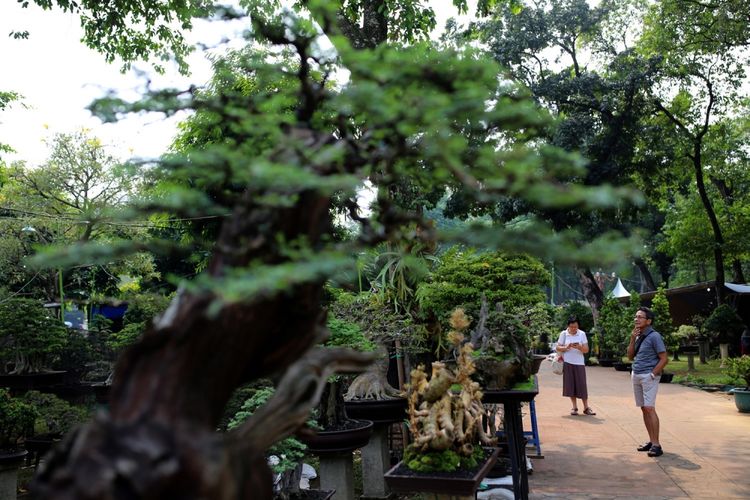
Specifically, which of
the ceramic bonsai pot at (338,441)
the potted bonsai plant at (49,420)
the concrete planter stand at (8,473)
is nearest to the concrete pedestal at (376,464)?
the ceramic bonsai pot at (338,441)

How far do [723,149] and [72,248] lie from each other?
17.6 metres

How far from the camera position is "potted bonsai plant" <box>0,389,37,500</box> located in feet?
17.4

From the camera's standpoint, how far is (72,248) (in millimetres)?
1247

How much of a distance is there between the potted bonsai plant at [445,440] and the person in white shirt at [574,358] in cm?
445

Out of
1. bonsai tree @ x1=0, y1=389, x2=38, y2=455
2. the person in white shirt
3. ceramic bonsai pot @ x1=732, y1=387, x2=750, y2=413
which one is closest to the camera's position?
bonsai tree @ x1=0, y1=389, x2=38, y2=455

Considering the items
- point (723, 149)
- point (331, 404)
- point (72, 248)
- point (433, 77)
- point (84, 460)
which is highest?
point (723, 149)

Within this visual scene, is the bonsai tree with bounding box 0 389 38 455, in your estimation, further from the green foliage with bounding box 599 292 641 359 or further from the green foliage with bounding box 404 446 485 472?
the green foliage with bounding box 599 292 641 359

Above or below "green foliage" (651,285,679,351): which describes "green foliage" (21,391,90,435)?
below

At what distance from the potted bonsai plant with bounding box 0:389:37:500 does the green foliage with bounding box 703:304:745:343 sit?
14453 millimetres

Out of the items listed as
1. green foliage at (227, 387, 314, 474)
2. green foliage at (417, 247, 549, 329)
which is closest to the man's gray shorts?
green foliage at (417, 247, 549, 329)

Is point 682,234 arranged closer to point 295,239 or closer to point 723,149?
point 723,149

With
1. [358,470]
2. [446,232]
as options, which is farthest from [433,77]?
[358,470]

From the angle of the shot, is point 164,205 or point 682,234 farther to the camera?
point 682,234

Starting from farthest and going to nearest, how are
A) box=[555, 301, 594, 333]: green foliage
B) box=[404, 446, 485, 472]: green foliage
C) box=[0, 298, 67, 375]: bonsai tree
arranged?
box=[555, 301, 594, 333]: green foliage < box=[0, 298, 67, 375]: bonsai tree < box=[404, 446, 485, 472]: green foliage
